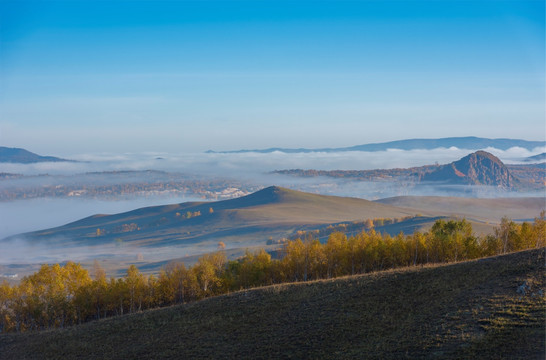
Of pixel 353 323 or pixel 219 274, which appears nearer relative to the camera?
pixel 353 323

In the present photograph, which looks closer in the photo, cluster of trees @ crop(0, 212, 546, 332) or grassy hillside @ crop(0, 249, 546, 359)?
grassy hillside @ crop(0, 249, 546, 359)

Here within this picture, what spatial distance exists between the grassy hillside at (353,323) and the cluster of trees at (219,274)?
1550 centimetres

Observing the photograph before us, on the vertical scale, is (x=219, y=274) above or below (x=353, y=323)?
below

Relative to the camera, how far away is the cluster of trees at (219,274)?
7262 centimetres

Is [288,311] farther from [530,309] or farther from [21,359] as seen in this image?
[21,359]

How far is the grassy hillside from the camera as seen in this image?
33.1 m

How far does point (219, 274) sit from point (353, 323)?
44.1m

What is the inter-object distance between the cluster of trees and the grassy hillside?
610 inches

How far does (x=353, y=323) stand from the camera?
136 ft

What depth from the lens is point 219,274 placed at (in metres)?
82.1

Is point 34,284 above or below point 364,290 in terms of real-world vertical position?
below

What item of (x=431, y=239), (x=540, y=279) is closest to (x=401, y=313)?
(x=540, y=279)

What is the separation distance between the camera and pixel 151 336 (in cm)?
4756

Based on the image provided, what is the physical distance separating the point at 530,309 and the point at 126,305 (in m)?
60.4
